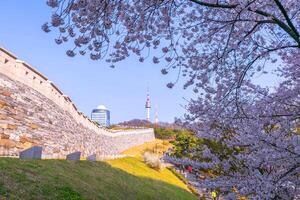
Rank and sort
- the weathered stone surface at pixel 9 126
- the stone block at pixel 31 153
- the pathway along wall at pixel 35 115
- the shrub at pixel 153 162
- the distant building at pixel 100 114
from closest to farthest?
1. the stone block at pixel 31 153
2. the weathered stone surface at pixel 9 126
3. the pathway along wall at pixel 35 115
4. the shrub at pixel 153 162
5. the distant building at pixel 100 114

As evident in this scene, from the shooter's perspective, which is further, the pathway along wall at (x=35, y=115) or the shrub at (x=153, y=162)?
the shrub at (x=153, y=162)

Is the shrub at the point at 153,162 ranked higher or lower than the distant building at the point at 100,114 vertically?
lower

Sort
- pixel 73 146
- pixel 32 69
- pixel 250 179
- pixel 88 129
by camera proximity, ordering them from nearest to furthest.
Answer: pixel 250 179
pixel 32 69
pixel 73 146
pixel 88 129

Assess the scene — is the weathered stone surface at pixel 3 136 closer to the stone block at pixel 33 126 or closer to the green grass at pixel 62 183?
the green grass at pixel 62 183

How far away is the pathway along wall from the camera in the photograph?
14523 millimetres

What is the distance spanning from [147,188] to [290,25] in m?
14.1

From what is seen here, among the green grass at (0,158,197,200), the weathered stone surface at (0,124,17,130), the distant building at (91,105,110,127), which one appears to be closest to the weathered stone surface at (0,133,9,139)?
the weathered stone surface at (0,124,17,130)

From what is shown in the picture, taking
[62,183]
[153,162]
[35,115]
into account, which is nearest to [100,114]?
[153,162]

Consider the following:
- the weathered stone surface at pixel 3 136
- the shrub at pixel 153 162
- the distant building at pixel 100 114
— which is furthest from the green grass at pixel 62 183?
the distant building at pixel 100 114

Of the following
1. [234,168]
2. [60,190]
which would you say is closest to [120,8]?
[234,168]

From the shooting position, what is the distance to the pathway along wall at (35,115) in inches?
572

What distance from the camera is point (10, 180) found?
936 centimetres

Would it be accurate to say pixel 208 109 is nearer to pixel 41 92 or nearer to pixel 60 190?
pixel 60 190

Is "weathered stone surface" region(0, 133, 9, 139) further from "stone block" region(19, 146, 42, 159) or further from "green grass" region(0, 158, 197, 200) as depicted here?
"green grass" region(0, 158, 197, 200)
